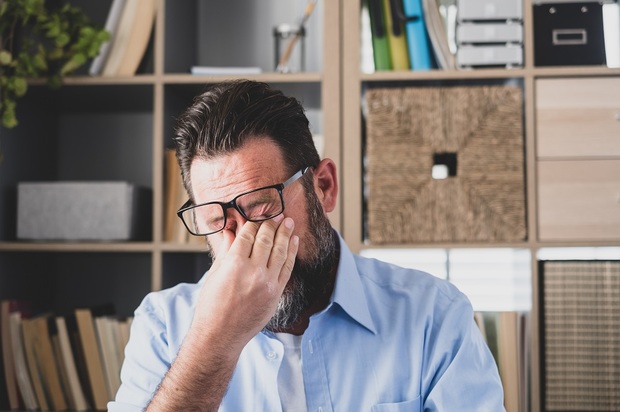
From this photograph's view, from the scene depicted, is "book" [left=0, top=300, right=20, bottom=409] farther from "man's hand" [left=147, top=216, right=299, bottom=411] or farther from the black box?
the black box

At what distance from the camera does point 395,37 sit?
200 cm

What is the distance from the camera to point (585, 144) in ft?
6.25

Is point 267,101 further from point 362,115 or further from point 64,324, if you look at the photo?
point 64,324

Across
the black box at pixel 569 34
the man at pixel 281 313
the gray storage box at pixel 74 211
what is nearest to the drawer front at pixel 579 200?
the black box at pixel 569 34

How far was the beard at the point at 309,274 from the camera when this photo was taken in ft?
4.21

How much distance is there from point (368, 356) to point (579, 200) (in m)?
0.92

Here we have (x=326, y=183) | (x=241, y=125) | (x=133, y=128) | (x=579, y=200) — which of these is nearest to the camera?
(x=241, y=125)

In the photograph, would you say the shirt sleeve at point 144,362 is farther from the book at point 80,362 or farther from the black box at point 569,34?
the black box at point 569,34

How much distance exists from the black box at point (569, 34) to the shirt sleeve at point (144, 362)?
1295 mm

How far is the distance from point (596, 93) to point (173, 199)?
4.06 ft

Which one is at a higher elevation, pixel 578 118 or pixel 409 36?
pixel 409 36

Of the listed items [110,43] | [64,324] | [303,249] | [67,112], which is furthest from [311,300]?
[67,112]

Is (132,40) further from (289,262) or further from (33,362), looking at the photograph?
(289,262)

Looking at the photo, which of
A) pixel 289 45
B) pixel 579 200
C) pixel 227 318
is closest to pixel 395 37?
pixel 289 45
